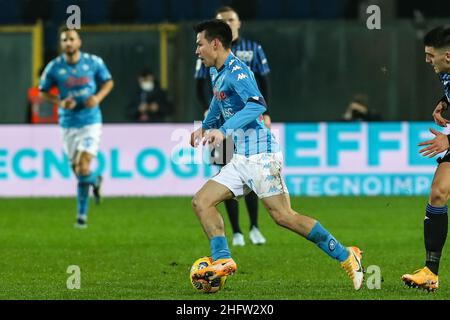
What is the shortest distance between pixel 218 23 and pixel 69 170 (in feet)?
33.6

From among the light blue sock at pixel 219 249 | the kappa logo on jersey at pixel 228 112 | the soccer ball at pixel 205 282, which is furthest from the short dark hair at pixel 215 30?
the soccer ball at pixel 205 282

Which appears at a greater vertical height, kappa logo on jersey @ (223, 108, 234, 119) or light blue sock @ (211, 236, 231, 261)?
kappa logo on jersey @ (223, 108, 234, 119)

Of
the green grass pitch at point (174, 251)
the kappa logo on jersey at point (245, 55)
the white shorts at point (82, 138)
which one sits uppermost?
the kappa logo on jersey at point (245, 55)

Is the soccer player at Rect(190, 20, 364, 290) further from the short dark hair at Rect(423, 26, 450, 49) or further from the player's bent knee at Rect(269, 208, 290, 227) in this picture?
the short dark hair at Rect(423, 26, 450, 49)

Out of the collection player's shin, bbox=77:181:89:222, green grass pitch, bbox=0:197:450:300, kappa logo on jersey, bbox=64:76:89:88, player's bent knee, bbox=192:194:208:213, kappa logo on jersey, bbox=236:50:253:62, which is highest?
kappa logo on jersey, bbox=236:50:253:62

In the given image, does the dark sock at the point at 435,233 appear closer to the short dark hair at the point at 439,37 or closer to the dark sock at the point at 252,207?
the short dark hair at the point at 439,37

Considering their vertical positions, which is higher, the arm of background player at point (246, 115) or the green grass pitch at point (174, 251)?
the arm of background player at point (246, 115)

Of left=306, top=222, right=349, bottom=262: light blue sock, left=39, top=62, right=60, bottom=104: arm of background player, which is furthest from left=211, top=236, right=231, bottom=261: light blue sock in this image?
left=39, top=62, right=60, bottom=104: arm of background player

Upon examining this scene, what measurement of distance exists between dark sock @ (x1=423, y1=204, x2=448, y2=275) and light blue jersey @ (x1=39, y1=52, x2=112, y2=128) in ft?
22.9

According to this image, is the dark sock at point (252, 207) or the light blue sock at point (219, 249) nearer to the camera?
the light blue sock at point (219, 249)

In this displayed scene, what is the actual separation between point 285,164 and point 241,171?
10.0 meters

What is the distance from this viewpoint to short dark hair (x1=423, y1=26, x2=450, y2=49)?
375 inches

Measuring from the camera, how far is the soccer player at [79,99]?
15656 millimetres

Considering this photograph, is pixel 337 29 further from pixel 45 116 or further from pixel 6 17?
pixel 6 17
